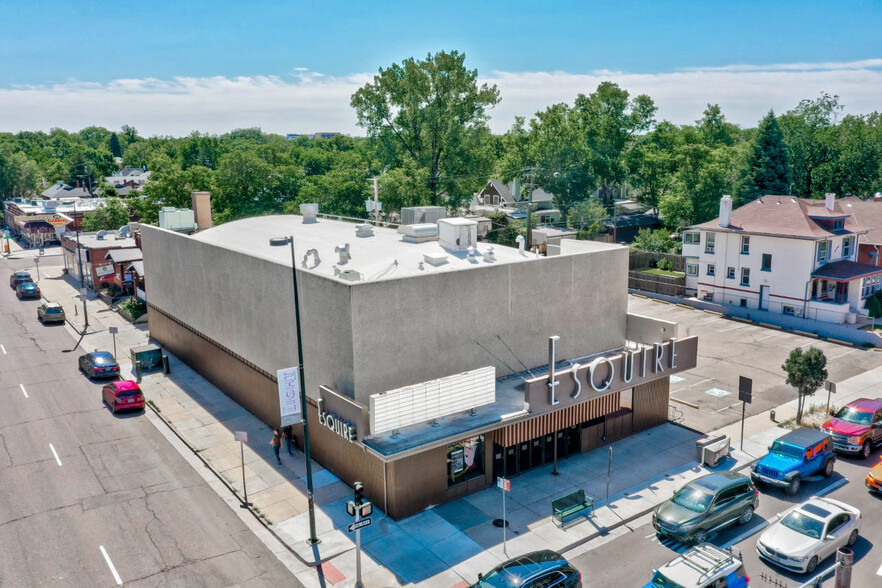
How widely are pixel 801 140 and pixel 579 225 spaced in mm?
25899

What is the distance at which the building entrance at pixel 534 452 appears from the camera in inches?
1003

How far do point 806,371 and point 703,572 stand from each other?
16.9 metres

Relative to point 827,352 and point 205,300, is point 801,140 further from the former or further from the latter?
point 205,300

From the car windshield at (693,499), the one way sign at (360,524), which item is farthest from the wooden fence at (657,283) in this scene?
the one way sign at (360,524)

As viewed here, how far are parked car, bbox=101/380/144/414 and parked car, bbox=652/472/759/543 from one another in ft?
81.5

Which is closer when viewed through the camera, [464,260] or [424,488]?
[424,488]

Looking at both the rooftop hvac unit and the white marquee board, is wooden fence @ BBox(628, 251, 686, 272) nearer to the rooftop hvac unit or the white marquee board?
the rooftop hvac unit

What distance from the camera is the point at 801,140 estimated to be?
7338 centimetres

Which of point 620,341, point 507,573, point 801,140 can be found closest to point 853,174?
point 801,140

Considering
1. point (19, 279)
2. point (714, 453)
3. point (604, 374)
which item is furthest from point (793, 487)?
point (19, 279)

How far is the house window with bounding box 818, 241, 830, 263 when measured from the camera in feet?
158

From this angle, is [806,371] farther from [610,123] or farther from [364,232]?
[610,123]

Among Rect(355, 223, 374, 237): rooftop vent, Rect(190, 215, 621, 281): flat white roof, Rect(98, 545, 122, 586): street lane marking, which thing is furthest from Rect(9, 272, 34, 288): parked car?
Rect(98, 545, 122, 586): street lane marking

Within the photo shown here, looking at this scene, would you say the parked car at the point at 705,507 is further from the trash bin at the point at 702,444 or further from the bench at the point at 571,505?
the trash bin at the point at 702,444
